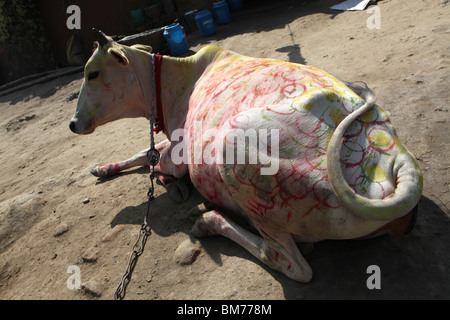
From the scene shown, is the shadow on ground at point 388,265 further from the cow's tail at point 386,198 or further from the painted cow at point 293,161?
the cow's tail at point 386,198

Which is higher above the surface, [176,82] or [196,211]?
[176,82]

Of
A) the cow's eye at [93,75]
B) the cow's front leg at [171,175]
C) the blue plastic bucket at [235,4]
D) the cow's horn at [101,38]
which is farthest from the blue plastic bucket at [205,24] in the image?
the cow's eye at [93,75]

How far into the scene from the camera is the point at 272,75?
2.63 meters

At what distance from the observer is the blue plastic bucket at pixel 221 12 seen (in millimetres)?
9688

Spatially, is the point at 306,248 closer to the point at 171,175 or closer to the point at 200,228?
the point at 200,228

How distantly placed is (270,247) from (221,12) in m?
8.75

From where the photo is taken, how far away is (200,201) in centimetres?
337

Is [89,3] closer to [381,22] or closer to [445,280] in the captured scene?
[381,22]

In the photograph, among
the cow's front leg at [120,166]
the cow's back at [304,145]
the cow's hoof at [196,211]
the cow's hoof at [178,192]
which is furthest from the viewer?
the cow's front leg at [120,166]

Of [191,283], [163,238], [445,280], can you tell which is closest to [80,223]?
[163,238]

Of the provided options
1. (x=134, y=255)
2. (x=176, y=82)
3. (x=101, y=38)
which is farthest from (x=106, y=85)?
(x=134, y=255)

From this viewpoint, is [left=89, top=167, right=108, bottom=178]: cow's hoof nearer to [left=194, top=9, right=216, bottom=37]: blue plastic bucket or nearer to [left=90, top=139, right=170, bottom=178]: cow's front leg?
[left=90, top=139, right=170, bottom=178]: cow's front leg

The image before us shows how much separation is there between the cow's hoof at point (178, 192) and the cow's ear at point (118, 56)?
4.08 ft

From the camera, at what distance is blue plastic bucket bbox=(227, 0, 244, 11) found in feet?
34.1
